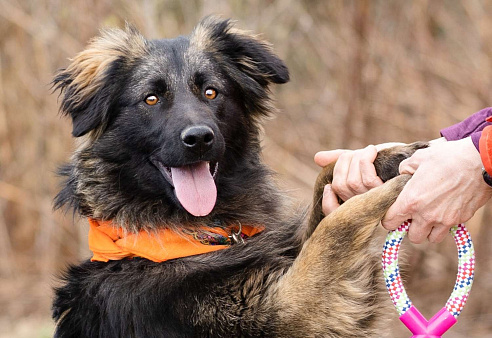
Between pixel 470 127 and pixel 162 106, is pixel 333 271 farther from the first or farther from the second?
pixel 162 106

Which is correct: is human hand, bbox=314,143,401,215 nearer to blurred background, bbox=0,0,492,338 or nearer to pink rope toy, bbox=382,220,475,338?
pink rope toy, bbox=382,220,475,338

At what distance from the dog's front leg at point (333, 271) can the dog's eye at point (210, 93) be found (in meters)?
1.31

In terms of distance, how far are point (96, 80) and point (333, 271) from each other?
202cm

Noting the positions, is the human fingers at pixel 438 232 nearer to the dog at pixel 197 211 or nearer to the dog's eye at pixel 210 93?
the dog at pixel 197 211

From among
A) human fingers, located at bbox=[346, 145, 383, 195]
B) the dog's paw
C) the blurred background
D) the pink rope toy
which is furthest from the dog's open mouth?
the blurred background

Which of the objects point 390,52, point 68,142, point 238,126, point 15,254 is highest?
point 238,126

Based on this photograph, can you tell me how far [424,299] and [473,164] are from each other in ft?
17.0

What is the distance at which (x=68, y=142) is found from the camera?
9070mm

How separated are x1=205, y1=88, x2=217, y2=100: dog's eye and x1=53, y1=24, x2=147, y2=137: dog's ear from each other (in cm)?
53

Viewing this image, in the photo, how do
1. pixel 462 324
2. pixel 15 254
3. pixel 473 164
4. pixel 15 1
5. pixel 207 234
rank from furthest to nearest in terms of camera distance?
pixel 15 254 → pixel 15 1 → pixel 462 324 → pixel 207 234 → pixel 473 164

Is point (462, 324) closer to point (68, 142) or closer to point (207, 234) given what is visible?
point (207, 234)

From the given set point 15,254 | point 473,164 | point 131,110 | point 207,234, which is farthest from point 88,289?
point 15,254

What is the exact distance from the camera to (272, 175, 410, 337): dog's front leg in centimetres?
336

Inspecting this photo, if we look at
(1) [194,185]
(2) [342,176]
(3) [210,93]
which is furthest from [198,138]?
(2) [342,176]
